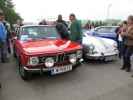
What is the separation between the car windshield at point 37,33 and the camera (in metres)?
7.36

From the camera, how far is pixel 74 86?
5992 millimetres

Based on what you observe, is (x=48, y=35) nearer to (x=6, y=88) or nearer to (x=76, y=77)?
(x=76, y=77)

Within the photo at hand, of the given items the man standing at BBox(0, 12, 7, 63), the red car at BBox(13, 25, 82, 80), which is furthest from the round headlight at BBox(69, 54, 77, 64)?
the man standing at BBox(0, 12, 7, 63)

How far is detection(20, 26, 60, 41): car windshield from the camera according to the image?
24.2 ft

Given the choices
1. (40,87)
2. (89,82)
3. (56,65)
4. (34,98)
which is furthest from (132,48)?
(34,98)

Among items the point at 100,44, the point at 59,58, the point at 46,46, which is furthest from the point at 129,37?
the point at 46,46

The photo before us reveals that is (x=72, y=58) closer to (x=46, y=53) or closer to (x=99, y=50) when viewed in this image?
(x=46, y=53)

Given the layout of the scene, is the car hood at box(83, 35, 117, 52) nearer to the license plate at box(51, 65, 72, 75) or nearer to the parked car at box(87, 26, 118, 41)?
the license plate at box(51, 65, 72, 75)

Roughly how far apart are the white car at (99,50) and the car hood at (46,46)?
5.05 ft

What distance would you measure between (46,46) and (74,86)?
1.34 m

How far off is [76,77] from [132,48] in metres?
1.97

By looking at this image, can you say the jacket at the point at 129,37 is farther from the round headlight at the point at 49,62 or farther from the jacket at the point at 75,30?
the round headlight at the point at 49,62

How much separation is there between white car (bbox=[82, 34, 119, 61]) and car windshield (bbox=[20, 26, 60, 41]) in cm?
132

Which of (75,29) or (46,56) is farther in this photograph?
(75,29)
